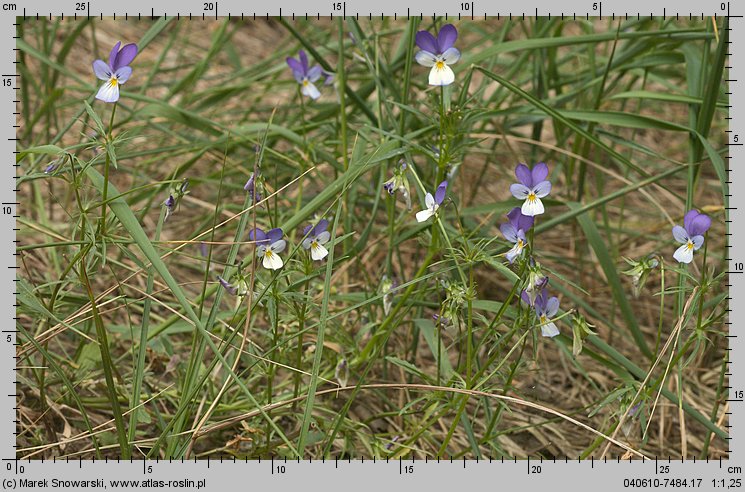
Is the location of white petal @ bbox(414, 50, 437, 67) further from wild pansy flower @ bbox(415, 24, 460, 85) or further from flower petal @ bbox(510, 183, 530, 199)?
flower petal @ bbox(510, 183, 530, 199)

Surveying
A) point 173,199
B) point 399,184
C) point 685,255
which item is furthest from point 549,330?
point 173,199

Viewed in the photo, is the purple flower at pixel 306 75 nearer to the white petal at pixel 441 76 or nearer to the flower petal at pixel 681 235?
the white petal at pixel 441 76

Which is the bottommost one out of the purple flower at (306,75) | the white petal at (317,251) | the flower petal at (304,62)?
the white petal at (317,251)

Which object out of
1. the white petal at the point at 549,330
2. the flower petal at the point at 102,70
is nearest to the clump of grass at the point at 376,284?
the white petal at the point at 549,330

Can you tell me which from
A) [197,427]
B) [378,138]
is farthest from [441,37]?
[197,427]

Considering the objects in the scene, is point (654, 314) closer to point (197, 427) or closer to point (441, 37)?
point (441, 37)

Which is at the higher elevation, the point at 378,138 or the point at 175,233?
the point at 378,138

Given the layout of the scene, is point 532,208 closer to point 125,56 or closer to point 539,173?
point 539,173
